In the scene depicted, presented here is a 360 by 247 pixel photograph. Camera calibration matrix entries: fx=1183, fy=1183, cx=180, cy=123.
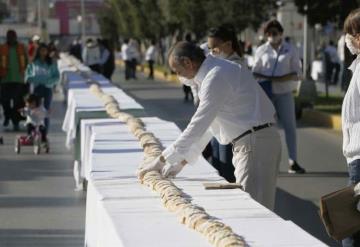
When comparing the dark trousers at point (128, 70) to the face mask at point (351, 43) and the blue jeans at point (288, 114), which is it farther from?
the face mask at point (351, 43)

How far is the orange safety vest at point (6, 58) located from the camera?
69.7ft

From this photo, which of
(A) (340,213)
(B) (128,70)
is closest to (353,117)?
(A) (340,213)

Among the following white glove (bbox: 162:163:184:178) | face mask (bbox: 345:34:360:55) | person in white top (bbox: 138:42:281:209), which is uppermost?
face mask (bbox: 345:34:360:55)

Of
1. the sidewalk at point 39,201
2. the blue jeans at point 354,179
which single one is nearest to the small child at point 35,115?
the sidewalk at point 39,201

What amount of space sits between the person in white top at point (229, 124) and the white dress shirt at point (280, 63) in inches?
236

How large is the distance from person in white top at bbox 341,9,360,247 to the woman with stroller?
13.4 metres

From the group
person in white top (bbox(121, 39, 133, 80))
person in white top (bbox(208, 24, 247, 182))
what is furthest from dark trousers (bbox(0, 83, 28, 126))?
person in white top (bbox(121, 39, 133, 80))

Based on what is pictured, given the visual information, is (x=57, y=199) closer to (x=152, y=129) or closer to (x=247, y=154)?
(x=152, y=129)

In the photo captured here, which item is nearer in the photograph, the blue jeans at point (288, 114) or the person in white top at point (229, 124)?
the person in white top at point (229, 124)

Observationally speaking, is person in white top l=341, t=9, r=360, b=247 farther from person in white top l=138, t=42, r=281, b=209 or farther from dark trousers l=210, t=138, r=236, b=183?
dark trousers l=210, t=138, r=236, b=183

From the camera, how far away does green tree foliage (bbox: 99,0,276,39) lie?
139 feet

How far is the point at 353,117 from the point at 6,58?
580 inches

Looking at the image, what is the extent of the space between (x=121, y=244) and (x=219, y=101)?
7.68 feet

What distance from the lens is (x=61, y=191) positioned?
13492 mm
